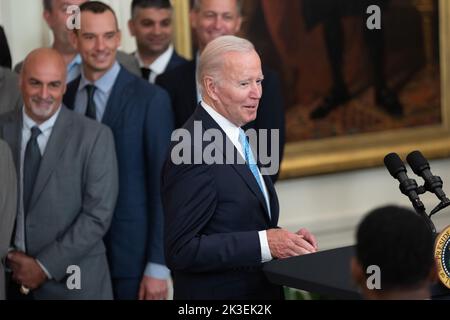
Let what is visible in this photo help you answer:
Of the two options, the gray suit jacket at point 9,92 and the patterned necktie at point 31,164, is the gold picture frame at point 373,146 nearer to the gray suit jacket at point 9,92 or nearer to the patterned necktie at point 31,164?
the gray suit jacket at point 9,92

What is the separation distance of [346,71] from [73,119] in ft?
10.1

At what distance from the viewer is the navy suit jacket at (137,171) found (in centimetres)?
586

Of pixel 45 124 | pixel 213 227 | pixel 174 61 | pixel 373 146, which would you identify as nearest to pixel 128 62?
pixel 174 61

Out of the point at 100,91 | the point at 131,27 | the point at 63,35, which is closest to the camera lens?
the point at 100,91

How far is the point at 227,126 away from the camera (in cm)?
426

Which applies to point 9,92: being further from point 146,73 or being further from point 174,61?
point 174,61

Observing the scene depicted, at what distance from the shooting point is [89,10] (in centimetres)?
596

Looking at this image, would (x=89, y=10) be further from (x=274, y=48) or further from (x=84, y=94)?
(x=274, y=48)

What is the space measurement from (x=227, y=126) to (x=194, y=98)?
185 centimetres

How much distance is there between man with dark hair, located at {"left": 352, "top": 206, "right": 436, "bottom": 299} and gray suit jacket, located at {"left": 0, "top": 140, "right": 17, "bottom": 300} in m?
2.79

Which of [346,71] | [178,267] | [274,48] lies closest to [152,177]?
[178,267]

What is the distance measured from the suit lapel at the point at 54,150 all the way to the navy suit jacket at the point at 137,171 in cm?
29
